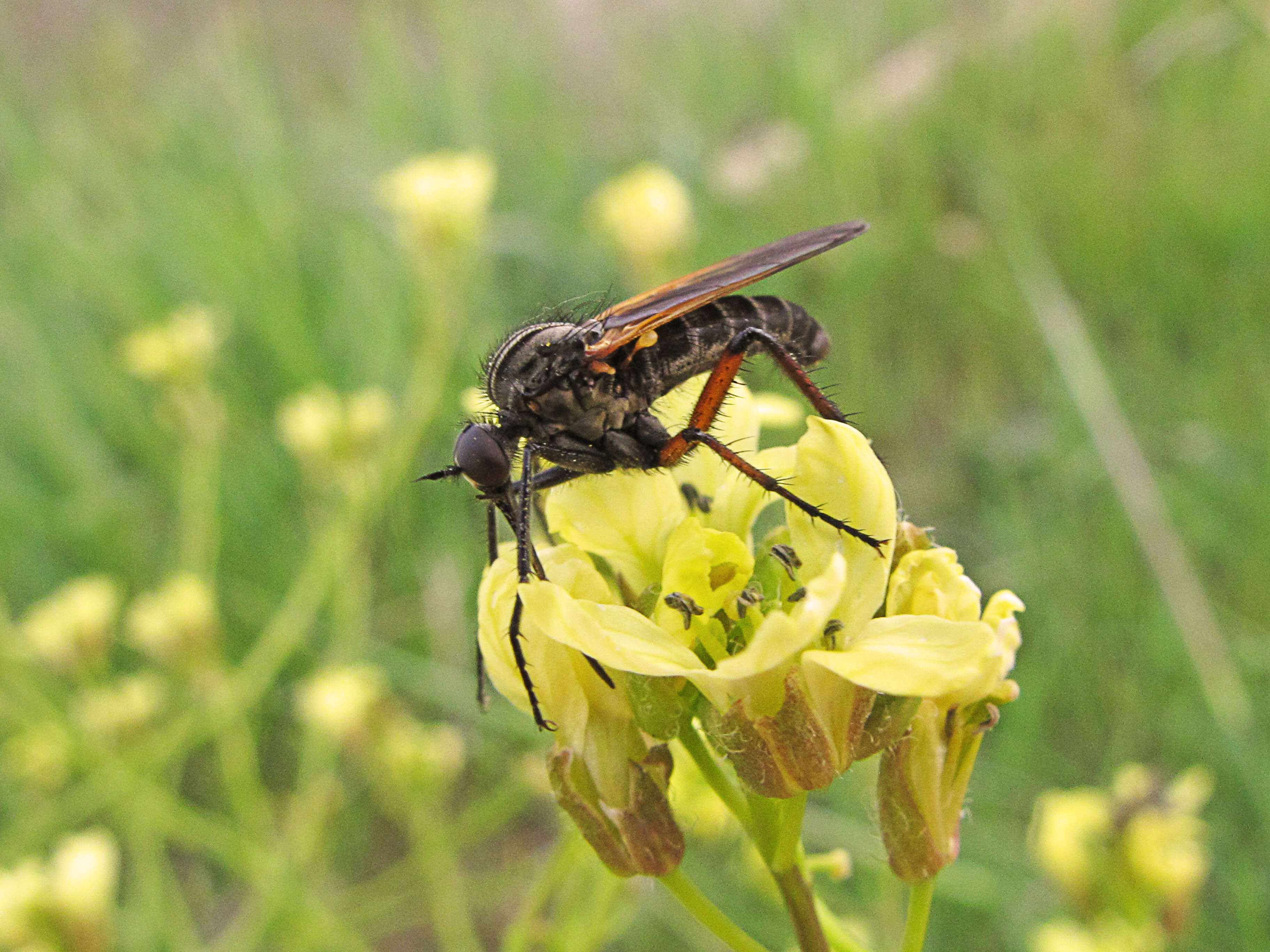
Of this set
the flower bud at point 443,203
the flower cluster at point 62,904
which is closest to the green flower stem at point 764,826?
the flower cluster at point 62,904

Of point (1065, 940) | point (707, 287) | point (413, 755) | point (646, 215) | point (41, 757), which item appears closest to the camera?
point (707, 287)

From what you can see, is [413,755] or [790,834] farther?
[413,755]

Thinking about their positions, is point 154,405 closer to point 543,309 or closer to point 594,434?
point 543,309

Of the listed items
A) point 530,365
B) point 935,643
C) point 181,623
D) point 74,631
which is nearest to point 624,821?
point 935,643

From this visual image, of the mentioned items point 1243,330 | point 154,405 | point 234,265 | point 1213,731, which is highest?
point 234,265

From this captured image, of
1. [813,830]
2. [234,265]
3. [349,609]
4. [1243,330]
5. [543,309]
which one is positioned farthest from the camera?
[234,265]

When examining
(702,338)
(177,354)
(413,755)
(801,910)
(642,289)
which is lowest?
(413,755)

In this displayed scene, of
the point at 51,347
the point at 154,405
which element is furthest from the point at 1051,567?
the point at 51,347

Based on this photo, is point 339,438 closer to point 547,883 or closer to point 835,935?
point 547,883
